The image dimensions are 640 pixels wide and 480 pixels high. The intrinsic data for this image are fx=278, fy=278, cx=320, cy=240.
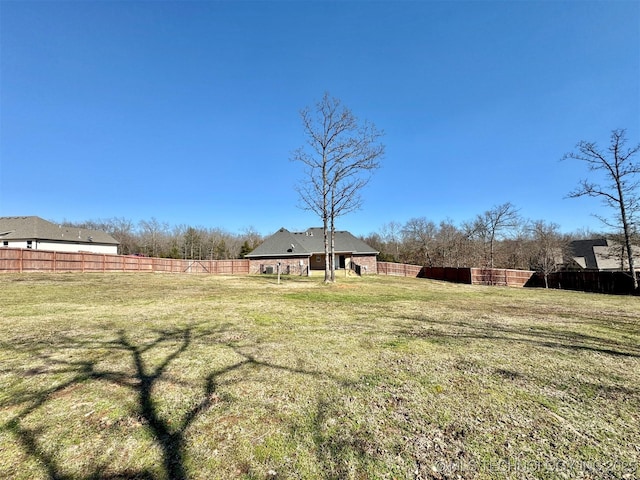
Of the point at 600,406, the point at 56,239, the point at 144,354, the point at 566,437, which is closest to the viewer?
the point at 566,437

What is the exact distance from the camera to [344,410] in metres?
2.44

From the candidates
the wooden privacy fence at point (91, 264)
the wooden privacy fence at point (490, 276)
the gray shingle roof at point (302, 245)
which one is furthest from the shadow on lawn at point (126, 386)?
the gray shingle roof at point (302, 245)

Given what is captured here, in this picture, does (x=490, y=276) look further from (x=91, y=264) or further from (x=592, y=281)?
(x=91, y=264)

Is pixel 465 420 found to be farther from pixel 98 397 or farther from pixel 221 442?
pixel 98 397

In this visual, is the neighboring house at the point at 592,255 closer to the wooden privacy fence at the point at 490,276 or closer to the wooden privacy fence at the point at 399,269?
the wooden privacy fence at the point at 490,276

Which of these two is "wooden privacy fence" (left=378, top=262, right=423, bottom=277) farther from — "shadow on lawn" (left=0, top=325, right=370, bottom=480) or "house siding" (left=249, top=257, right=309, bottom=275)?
"shadow on lawn" (left=0, top=325, right=370, bottom=480)

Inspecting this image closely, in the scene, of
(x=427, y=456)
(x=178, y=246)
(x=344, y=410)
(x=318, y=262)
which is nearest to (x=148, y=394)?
(x=344, y=410)

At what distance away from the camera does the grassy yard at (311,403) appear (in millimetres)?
1811

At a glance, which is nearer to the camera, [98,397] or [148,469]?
[148,469]

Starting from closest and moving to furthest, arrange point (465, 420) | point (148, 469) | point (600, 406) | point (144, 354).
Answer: point (148, 469)
point (465, 420)
point (600, 406)
point (144, 354)

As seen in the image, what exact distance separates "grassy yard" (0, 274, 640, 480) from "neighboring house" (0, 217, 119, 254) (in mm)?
37265

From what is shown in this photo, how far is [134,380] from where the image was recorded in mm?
2943

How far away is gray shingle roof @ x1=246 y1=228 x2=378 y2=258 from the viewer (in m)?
29.6

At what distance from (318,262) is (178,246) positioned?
30806mm
